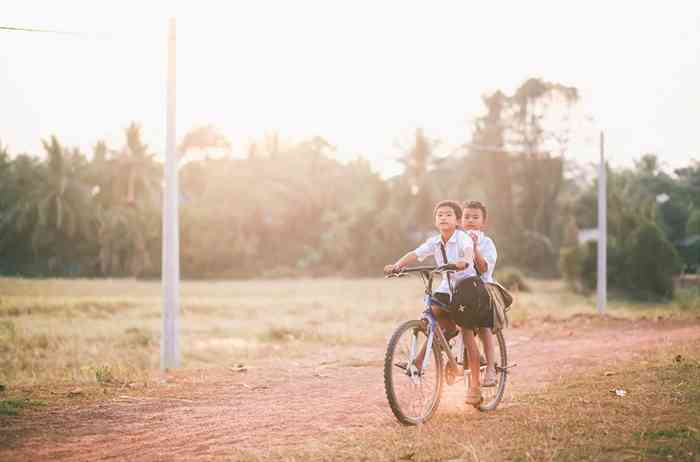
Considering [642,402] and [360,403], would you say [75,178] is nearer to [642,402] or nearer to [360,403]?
[360,403]

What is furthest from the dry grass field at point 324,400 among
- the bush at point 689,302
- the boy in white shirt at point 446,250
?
the bush at point 689,302

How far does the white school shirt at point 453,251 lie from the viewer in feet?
19.5

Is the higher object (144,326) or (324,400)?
(324,400)

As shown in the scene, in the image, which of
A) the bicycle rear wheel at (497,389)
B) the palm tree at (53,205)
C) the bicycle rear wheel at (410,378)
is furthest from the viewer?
the palm tree at (53,205)

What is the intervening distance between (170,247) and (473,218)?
6116 mm

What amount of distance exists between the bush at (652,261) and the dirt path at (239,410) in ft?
63.4

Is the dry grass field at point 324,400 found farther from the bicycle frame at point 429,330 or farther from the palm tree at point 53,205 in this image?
the palm tree at point 53,205

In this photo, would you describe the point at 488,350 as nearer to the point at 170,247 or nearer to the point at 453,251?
the point at 453,251

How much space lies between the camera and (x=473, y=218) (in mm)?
6520

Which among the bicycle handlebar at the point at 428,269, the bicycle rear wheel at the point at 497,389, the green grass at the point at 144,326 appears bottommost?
the green grass at the point at 144,326

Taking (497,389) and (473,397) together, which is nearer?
(473,397)

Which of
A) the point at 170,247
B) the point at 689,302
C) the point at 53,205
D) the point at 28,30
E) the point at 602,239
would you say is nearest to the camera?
the point at 28,30

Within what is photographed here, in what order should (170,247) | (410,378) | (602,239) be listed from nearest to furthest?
(410,378) < (170,247) < (602,239)

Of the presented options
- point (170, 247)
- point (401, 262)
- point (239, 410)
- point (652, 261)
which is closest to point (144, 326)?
point (170, 247)
